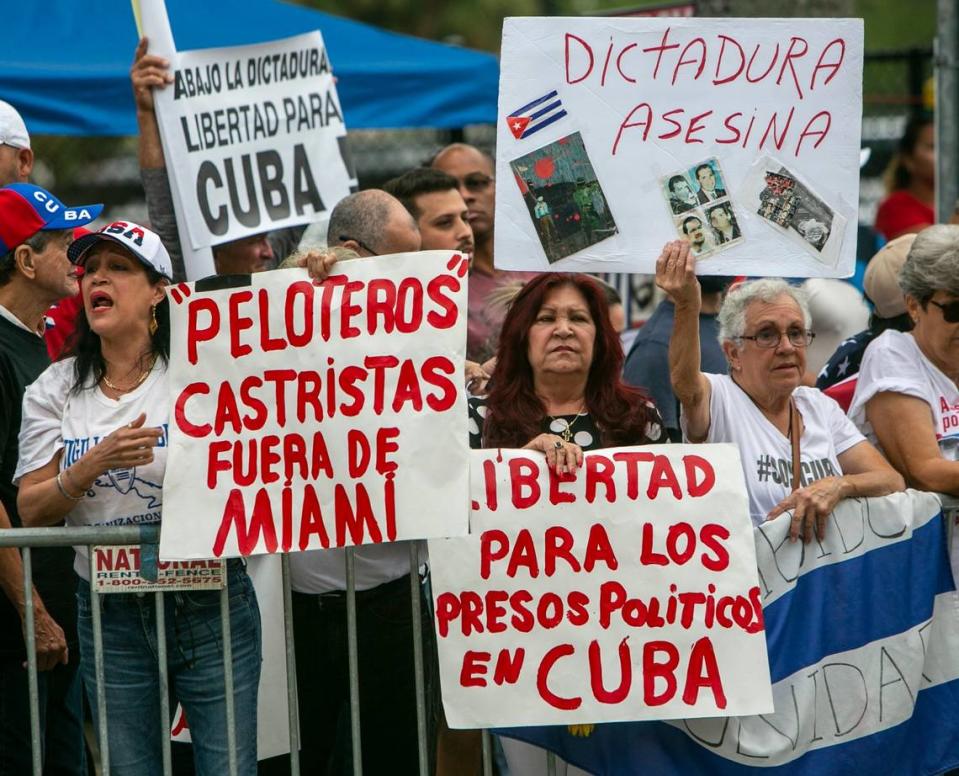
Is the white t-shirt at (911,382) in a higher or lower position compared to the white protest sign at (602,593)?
higher

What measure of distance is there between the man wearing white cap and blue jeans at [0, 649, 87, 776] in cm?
176

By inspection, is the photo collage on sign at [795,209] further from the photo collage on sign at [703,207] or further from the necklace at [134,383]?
the necklace at [134,383]

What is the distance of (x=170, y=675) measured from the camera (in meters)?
4.12

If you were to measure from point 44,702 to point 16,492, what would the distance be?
63 cm

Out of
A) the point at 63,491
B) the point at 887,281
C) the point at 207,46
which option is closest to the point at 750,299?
the point at 887,281

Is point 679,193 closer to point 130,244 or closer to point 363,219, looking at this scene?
point 363,219

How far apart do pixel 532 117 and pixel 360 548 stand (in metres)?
1.39

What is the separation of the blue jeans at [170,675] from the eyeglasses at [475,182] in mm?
3120

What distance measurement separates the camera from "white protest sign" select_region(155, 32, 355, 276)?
5766mm

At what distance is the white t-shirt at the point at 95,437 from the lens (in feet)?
13.3

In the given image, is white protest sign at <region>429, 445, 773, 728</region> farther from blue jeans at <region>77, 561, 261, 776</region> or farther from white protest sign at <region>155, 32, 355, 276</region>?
white protest sign at <region>155, 32, 355, 276</region>

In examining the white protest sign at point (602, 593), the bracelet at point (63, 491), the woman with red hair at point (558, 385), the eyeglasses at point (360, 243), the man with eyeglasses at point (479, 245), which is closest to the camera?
the bracelet at point (63, 491)

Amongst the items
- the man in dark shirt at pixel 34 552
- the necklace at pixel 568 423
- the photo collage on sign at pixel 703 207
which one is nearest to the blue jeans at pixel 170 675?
the man in dark shirt at pixel 34 552

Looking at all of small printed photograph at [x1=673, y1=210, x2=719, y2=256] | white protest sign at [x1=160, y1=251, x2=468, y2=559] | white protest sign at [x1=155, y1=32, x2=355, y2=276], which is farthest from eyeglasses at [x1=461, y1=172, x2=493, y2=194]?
white protest sign at [x1=160, y1=251, x2=468, y2=559]
